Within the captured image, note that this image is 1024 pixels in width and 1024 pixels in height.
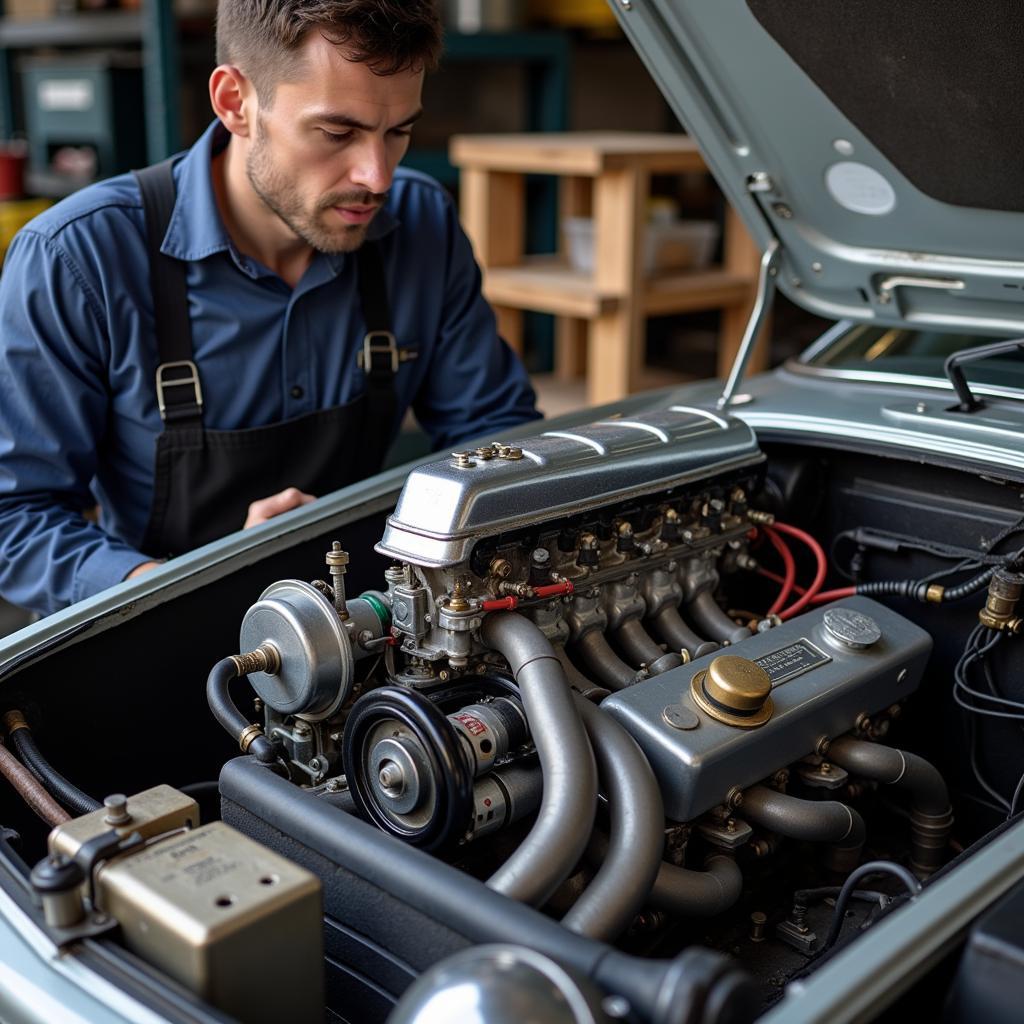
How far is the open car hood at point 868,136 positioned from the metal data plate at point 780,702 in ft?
1.66

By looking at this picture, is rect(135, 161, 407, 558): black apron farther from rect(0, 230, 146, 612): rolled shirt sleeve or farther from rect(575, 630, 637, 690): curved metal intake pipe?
rect(575, 630, 637, 690): curved metal intake pipe

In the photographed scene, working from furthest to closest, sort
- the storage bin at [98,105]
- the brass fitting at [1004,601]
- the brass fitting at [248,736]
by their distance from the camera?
1. the storage bin at [98,105]
2. the brass fitting at [1004,601]
3. the brass fitting at [248,736]

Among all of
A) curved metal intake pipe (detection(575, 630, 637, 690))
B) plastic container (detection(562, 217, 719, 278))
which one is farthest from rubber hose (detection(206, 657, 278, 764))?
plastic container (detection(562, 217, 719, 278))

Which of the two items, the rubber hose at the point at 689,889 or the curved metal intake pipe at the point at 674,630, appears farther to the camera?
the curved metal intake pipe at the point at 674,630

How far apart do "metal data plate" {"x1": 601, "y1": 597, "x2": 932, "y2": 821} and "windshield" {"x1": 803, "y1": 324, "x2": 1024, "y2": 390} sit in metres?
0.46

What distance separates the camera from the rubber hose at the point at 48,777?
3.56 ft

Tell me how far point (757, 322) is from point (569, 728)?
3.00 ft

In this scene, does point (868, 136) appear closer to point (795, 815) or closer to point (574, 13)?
point (795, 815)

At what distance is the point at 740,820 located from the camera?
1.22m

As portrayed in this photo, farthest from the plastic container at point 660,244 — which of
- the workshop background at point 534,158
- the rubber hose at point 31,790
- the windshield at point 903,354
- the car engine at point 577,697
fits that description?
the rubber hose at point 31,790

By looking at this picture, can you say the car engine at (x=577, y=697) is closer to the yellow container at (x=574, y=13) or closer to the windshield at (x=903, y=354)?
the windshield at (x=903, y=354)

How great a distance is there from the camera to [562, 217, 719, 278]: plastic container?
2912mm

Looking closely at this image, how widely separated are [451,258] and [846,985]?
1.48 m

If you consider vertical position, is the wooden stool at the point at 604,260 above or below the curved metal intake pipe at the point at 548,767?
above
